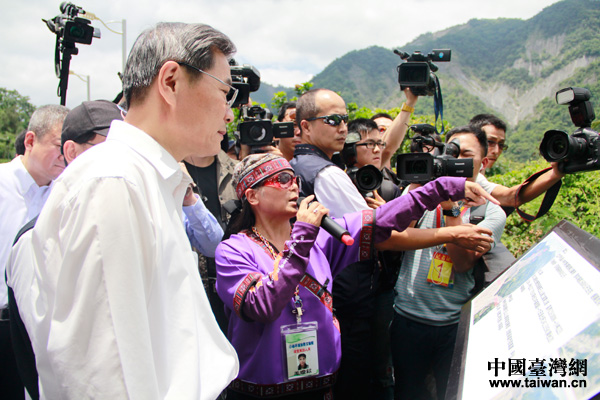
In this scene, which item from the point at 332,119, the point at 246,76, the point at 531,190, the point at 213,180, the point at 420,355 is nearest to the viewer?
the point at 531,190

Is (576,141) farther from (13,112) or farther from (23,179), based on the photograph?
(13,112)

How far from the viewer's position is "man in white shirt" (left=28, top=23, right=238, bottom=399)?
2.93 ft

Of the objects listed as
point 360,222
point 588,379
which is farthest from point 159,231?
point 360,222

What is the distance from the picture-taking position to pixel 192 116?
4.02 ft

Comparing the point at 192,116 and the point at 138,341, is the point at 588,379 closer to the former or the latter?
the point at 138,341

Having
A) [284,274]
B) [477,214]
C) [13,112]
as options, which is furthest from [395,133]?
[13,112]

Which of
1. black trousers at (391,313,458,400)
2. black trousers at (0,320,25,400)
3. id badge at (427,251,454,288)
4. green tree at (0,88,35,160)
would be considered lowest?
black trousers at (391,313,458,400)

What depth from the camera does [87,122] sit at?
1.91 meters

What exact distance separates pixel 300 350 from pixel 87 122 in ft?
4.79

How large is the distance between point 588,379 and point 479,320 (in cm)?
76

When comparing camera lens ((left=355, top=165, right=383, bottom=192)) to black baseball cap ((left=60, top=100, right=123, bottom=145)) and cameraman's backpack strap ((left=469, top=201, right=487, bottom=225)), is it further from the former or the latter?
black baseball cap ((left=60, top=100, right=123, bottom=145))

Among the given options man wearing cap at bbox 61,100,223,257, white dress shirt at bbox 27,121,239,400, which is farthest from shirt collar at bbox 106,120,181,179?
man wearing cap at bbox 61,100,223,257

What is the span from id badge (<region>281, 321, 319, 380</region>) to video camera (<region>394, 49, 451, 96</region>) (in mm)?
1985

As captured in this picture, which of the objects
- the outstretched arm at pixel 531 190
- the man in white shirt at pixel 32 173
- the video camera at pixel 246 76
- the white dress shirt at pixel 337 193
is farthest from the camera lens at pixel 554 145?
the man in white shirt at pixel 32 173
